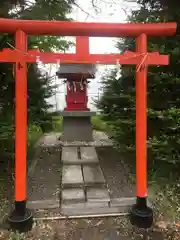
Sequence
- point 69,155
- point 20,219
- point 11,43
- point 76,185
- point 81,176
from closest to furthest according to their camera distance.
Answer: point 20,219, point 76,185, point 11,43, point 81,176, point 69,155

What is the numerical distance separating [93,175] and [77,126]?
115 inches

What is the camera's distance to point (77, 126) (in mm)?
7016

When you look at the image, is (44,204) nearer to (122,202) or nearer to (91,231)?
(91,231)

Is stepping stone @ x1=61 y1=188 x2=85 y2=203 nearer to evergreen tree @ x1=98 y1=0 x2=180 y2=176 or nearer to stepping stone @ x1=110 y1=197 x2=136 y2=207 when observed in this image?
stepping stone @ x1=110 y1=197 x2=136 y2=207

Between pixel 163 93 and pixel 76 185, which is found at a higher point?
pixel 163 93

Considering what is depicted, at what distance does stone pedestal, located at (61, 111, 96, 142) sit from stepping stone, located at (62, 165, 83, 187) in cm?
A: 228

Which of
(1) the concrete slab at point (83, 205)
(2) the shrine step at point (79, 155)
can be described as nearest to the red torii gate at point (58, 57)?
(1) the concrete slab at point (83, 205)

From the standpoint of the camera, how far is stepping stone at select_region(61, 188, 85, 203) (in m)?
3.45

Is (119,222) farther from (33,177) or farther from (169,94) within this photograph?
(169,94)

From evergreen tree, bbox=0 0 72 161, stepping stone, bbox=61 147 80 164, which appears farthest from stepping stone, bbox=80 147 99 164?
evergreen tree, bbox=0 0 72 161

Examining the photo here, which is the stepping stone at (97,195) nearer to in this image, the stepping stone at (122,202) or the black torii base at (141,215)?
the stepping stone at (122,202)

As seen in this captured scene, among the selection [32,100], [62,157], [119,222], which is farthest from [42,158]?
[119,222]

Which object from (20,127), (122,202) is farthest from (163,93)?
(20,127)

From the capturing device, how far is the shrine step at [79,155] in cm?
Result: 496
